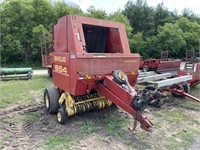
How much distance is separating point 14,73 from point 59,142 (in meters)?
7.99

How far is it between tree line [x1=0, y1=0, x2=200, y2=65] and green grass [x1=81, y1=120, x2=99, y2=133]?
13032 mm

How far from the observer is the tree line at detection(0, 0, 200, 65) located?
18000 millimetres

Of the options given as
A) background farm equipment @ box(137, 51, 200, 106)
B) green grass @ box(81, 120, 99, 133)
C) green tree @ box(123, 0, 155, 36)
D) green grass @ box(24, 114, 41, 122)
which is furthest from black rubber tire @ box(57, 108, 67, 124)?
green tree @ box(123, 0, 155, 36)

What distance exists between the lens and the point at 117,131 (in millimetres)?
4145

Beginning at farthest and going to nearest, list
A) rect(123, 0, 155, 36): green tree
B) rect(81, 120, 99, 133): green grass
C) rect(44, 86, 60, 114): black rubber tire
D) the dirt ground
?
1. rect(123, 0, 155, 36): green tree
2. rect(44, 86, 60, 114): black rubber tire
3. rect(81, 120, 99, 133): green grass
4. the dirt ground

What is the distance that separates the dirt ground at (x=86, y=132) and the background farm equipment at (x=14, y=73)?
18.2 ft

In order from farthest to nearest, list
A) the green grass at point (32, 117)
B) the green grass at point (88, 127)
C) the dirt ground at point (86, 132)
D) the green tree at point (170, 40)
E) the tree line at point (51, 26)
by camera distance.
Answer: the green tree at point (170, 40)
the tree line at point (51, 26)
the green grass at point (32, 117)
the green grass at point (88, 127)
the dirt ground at point (86, 132)

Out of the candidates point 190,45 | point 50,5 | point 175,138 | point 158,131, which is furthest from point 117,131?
point 190,45

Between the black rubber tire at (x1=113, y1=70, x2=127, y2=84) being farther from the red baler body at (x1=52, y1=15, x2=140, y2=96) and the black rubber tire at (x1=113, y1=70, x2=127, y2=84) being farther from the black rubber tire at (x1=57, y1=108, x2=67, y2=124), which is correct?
the black rubber tire at (x1=57, y1=108, x2=67, y2=124)

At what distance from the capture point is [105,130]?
13.8 feet

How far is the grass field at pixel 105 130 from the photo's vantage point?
3.64m

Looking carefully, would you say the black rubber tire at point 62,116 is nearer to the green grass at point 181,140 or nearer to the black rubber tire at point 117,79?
the black rubber tire at point 117,79

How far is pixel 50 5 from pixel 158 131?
18.7 meters

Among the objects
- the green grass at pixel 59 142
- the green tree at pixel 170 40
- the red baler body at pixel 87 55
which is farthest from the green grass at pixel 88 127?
the green tree at pixel 170 40
